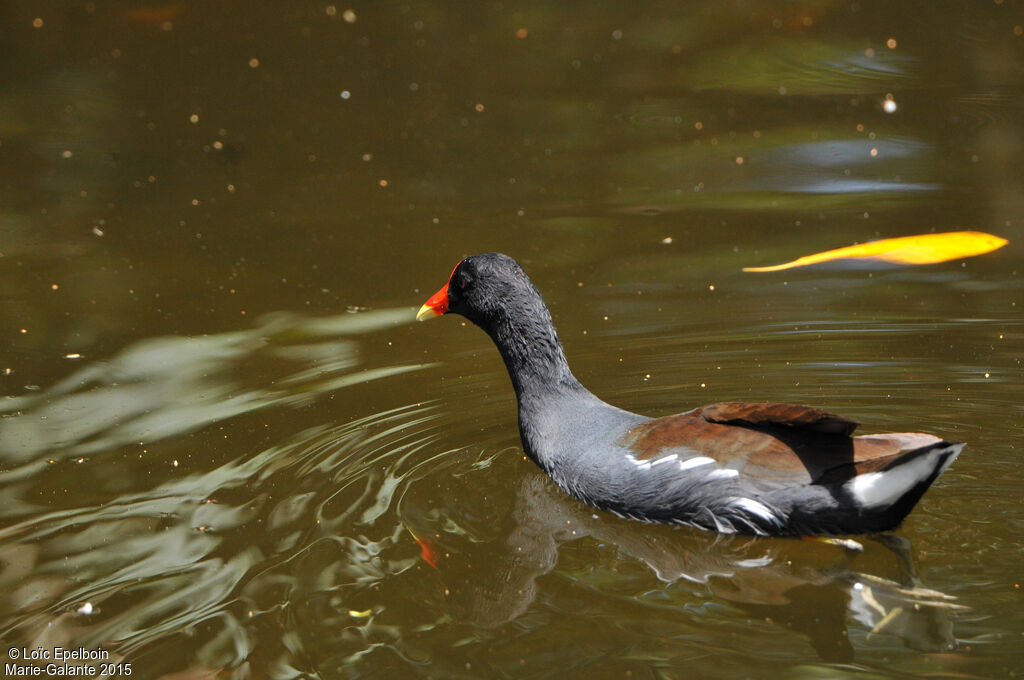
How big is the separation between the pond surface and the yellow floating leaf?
90mm

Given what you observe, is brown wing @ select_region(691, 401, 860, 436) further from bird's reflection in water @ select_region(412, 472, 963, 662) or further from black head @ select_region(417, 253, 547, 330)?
black head @ select_region(417, 253, 547, 330)

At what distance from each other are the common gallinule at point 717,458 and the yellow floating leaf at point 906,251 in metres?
1.70

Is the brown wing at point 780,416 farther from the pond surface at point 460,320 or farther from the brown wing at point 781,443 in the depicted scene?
the pond surface at point 460,320

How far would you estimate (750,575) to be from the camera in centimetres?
351

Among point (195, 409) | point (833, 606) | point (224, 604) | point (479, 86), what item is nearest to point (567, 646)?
point (833, 606)

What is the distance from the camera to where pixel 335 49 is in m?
8.36

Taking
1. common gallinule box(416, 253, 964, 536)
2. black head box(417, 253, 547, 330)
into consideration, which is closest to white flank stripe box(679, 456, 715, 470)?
common gallinule box(416, 253, 964, 536)

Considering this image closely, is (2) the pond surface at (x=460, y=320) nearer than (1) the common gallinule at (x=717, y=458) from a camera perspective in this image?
Yes

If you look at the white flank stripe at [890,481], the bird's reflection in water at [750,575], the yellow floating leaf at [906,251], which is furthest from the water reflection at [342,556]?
the yellow floating leaf at [906,251]

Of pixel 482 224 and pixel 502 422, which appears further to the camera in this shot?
pixel 482 224

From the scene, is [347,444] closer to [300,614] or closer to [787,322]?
[300,614]

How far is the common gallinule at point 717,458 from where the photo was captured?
3490mm

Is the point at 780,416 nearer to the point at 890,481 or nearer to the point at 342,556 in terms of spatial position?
the point at 890,481

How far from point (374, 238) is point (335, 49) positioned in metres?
2.74
